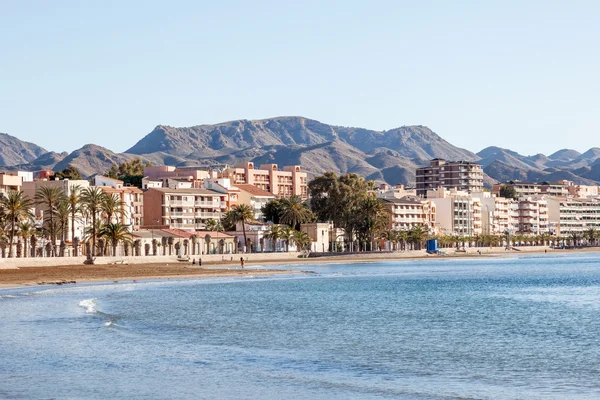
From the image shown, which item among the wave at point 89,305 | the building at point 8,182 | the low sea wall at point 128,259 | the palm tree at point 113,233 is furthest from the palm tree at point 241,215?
the wave at point 89,305

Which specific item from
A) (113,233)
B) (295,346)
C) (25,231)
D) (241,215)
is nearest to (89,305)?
(295,346)

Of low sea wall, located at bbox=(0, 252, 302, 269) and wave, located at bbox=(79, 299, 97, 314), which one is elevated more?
low sea wall, located at bbox=(0, 252, 302, 269)

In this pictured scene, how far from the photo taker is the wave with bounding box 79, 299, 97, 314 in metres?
54.0

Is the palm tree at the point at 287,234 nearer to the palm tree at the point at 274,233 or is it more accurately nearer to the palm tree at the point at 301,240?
the palm tree at the point at 301,240

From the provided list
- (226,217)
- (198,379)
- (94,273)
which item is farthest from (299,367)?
(226,217)

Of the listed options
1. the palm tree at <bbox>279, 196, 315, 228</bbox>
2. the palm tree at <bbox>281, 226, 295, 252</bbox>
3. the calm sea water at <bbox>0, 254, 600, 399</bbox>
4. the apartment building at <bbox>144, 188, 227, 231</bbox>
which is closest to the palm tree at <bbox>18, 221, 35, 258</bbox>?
the calm sea water at <bbox>0, 254, 600, 399</bbox>

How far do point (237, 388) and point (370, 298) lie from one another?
43.3 metres

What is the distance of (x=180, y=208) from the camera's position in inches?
6821

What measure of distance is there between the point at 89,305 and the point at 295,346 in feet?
74.2

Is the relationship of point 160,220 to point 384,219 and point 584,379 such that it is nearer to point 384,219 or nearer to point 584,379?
point 384,219

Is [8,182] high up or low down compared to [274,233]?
up

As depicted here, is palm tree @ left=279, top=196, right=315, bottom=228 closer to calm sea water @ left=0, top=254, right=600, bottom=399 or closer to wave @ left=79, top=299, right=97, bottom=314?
calm sea water @ left=0, top=254, right=600, bottom=399

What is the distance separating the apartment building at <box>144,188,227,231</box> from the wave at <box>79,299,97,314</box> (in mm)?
→ 103519

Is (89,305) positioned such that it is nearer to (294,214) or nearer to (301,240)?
(301,240)
